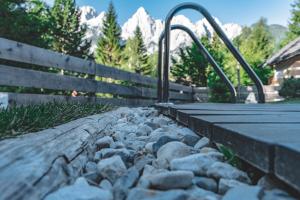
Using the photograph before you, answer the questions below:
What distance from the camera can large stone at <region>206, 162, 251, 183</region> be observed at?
3.36 ft

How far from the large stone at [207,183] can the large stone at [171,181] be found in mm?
49

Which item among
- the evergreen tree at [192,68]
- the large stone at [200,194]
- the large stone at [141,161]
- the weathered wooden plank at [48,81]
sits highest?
the evergreen tree at [192,68]

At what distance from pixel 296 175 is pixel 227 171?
351 millimetres

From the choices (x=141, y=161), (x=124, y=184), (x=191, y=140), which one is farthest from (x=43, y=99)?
(x=124, y=184)

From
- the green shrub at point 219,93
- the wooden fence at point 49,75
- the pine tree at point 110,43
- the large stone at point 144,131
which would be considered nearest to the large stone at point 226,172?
the large stone at point 144,131

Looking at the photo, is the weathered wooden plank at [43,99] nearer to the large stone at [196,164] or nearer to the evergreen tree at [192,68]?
the large stone at [196,164]

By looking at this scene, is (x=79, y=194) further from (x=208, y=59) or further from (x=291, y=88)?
(x=291, y=88)

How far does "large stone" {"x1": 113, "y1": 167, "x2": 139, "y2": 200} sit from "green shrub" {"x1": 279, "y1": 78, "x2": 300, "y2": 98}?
518 inches

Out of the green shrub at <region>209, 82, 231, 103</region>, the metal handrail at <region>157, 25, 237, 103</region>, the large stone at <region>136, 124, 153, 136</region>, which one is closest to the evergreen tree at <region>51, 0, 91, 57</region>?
the green shrub at <region>209, 82, 231, 103</region>

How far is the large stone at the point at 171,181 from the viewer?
3.05ft

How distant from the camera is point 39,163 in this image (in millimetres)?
Result: 901

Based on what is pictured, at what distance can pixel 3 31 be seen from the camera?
45.2ft

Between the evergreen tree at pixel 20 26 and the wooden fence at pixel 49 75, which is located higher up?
the evergreen tree at pixel 20 26

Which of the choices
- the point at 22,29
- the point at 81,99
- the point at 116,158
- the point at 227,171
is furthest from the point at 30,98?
the point at 22,29
